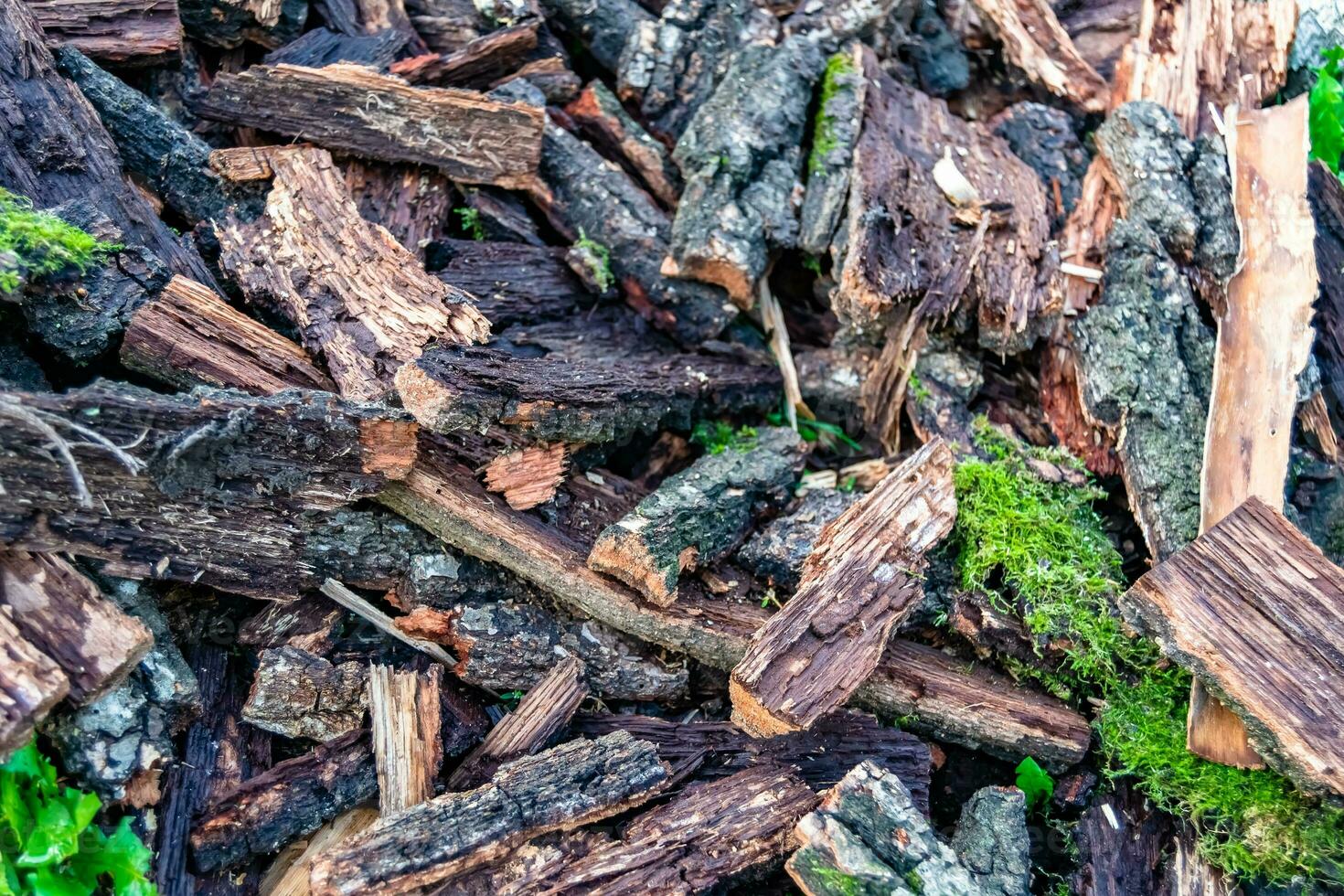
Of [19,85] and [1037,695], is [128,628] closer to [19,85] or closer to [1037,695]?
[19,85]

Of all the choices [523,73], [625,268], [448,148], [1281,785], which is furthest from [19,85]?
[1281,785]

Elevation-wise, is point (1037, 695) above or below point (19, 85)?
below

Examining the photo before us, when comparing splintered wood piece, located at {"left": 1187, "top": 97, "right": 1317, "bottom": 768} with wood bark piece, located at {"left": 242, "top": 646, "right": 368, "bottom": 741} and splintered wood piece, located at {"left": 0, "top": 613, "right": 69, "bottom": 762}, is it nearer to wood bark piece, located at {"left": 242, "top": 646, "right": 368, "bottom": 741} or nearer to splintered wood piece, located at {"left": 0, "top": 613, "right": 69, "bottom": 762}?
wood bark piece, located at {"left": 242, "top": 646, "right": 368, "bottom": 741}

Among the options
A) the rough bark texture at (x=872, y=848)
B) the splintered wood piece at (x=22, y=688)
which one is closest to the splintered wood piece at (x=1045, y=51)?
the rough bark texture at (x=872, y=848)

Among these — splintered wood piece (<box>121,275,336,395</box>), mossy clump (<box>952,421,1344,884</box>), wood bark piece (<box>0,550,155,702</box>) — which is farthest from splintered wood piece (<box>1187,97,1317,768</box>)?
wood bark piece (<box>0,550,155,702</box>)

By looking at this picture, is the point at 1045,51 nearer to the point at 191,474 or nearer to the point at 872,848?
the point at 872,848

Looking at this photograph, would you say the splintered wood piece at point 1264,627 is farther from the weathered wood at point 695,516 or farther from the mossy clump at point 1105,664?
the weathered wood at point 695,516
